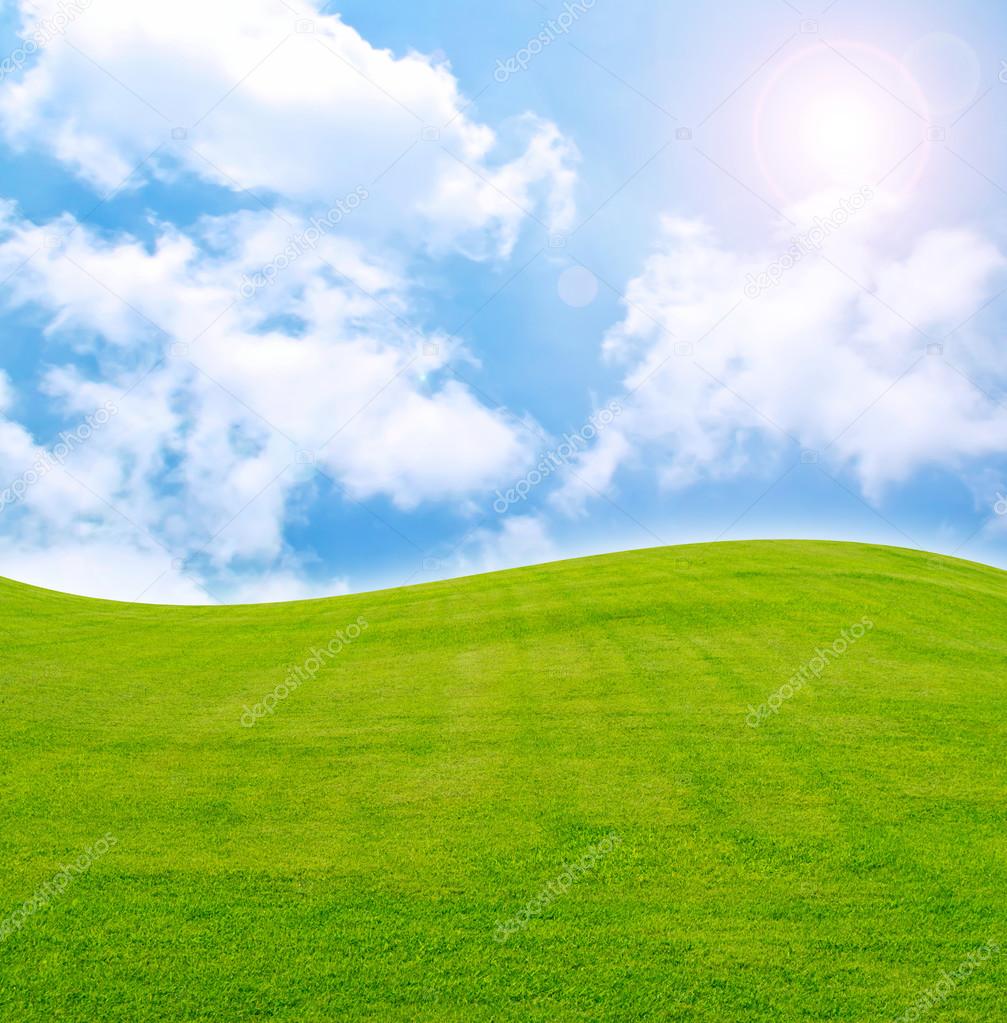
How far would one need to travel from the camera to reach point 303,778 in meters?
10.9

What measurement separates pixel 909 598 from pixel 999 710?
1007 centimetres

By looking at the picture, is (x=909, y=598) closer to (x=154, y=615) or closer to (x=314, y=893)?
(x=314, y=893)

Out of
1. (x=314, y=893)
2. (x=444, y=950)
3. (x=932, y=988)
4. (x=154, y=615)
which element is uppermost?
(x=154, y=615)

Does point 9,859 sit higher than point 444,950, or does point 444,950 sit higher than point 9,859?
point 9,859

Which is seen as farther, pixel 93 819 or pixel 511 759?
pixel 511 759

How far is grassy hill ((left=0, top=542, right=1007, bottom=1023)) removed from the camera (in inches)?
264

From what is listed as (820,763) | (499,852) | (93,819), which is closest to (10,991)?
(93,819)

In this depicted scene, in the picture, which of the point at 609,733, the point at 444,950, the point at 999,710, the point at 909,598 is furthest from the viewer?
the point at 909,598

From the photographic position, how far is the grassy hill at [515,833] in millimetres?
6699

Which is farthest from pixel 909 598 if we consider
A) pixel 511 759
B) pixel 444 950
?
pixel 444 950

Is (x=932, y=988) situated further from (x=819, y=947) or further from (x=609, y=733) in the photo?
(x=609, y=733)

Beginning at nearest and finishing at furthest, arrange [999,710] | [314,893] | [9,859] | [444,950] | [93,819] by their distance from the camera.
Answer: [444,950]
[314,893]
[9,859]
[93,819]
[999,710]

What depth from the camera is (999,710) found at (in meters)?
13.8

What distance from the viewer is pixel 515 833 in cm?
912
